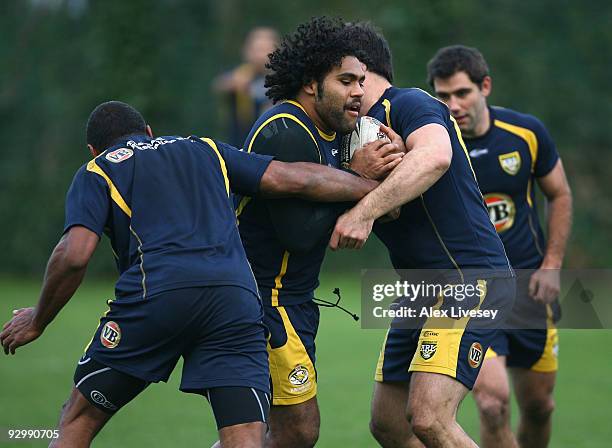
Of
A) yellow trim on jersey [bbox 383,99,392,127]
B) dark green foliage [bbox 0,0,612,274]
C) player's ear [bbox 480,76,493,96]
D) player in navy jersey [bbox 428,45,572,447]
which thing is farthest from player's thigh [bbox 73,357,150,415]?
dark green foliage [bbox 0,0,612,274]

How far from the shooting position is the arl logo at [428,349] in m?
5.09

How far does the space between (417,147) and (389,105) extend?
422 mm

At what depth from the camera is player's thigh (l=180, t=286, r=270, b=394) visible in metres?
4.59

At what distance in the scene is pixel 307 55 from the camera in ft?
17.2

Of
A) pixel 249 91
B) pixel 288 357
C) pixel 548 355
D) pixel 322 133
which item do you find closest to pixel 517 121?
pixel 548 355

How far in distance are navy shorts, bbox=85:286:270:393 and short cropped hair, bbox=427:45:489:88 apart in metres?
2.82

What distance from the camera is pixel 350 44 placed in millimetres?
5191

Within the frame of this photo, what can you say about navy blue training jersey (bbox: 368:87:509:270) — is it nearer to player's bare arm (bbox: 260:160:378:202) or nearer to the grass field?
player's bare arm (bbox: 260:160:378:202)

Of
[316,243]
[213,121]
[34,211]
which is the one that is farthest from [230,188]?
[213,121]

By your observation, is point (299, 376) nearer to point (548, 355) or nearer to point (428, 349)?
point (428, 349)

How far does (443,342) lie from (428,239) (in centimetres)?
53

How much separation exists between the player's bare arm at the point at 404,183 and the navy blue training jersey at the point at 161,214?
0.56 meters

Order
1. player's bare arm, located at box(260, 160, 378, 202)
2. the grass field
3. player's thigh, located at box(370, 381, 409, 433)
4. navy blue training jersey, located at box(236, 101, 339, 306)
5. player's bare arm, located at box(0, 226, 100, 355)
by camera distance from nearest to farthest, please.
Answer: player's bare arm, located at box(0, 226, 100, 355)
player's bare arm, located at box(260, 160, 378, 202)
navy blue training jersey, located at box(236, 101, 339, 306)
player's thigh, located at box(370, 381, 409, 433)
the grass field

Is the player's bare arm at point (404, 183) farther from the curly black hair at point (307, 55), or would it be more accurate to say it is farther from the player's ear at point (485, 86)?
the player's ear at point (485, 86)
